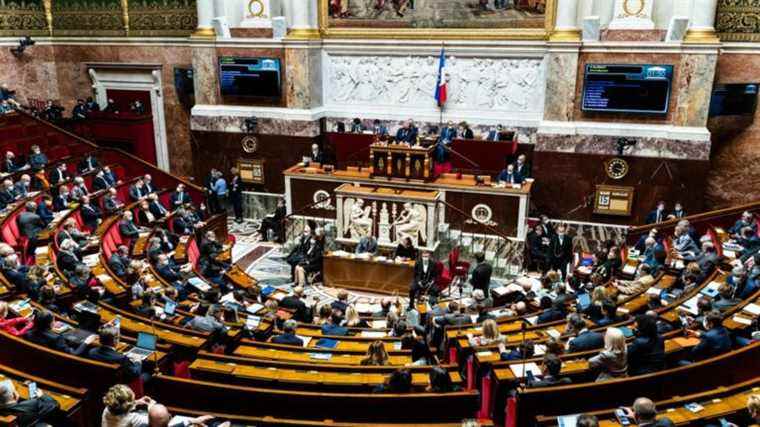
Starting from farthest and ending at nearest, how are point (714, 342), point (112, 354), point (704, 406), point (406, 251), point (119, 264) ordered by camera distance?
point (406, 251)
point (119, 264)
point (714, 342)
point (112, 354)
point (704, 406)

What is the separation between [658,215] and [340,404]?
10.3m

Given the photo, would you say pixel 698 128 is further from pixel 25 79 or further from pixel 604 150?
pixel 25 79

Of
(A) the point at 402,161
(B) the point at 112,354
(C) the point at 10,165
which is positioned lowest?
(B) the point at 112,354

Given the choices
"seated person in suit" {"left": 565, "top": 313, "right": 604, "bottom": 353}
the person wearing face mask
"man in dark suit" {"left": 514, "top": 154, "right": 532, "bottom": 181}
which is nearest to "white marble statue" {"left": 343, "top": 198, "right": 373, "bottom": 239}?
the person wearing face mask

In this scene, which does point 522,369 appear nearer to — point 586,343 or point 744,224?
point 586,343

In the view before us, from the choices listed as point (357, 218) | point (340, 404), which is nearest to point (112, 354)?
point (340, 404)

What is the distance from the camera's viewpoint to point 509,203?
44.0 ft

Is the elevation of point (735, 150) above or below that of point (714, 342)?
above

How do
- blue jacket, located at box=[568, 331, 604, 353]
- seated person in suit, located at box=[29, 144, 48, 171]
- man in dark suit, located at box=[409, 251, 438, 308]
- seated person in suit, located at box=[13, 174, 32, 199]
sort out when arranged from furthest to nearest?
seated person in suit, located at box=[29, 144, 48, 171], seated person in suit, located at box=[13, 174, 32, 199], man in dark suit, located at box=[409, 251, 438, 308], blue jacket, located at box=[568, 331, 604, 353]

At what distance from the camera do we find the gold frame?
1492 cm

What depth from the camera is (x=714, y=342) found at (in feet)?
20.6

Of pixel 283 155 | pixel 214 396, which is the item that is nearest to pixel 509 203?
pixel 283 155

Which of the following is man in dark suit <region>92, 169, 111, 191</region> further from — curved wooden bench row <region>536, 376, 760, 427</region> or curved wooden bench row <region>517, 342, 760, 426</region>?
curved wooden bench row <region>536, 376, 760, 427</region>

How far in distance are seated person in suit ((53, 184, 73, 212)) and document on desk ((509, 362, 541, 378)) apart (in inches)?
400
